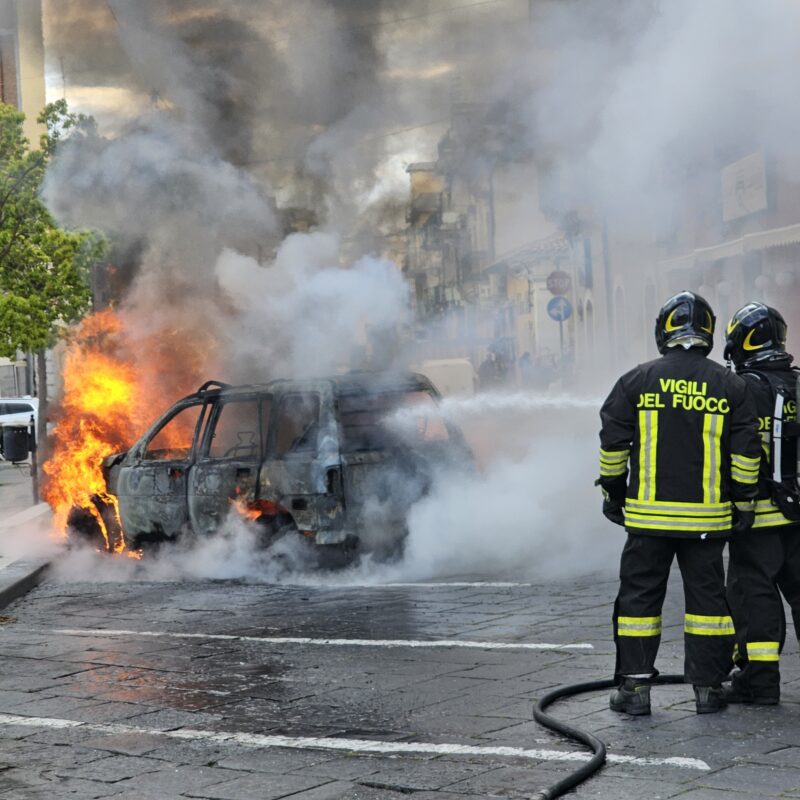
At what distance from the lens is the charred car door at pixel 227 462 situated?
973 centimetres

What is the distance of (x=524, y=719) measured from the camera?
5.33m

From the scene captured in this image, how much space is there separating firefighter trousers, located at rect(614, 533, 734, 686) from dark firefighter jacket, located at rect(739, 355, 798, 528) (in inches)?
11.0

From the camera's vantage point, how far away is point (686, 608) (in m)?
5.43

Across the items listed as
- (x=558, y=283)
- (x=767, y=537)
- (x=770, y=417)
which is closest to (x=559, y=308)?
(x=558, y=283)

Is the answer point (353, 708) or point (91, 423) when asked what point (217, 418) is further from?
point (353, 708)

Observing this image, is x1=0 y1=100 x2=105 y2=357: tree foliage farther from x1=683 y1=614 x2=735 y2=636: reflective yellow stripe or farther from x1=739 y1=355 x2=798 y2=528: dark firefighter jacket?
x1=683 y1=614 x2=735 y2=636: reflective yellow stripe

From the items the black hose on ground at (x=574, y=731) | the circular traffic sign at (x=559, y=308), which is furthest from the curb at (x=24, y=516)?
the black hose on ground at (x=574, y=731)

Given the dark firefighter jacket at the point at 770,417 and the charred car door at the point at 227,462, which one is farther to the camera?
the charred car door at the point at 227,462

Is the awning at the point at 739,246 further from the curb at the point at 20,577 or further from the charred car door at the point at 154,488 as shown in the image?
the curb at the point at 20,577

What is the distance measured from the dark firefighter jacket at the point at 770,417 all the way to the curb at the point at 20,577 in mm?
5633

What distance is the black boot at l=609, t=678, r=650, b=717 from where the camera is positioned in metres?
5.32

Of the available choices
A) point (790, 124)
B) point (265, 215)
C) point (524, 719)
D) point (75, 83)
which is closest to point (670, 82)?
point (790, 124)

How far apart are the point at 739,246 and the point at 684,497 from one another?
14.7 meters

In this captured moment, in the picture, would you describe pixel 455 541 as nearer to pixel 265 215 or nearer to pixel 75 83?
pixel 265 215
